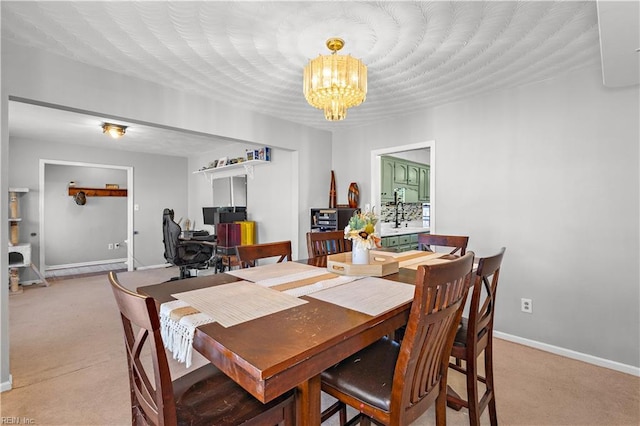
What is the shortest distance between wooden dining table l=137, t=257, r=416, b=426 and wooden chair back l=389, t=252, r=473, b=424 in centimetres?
13

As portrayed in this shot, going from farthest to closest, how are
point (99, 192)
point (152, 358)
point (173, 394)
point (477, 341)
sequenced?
point (99, 192)
point (477, 341)
point (173, 394)
point (152, 358)

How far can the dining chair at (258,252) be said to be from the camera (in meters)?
1.99

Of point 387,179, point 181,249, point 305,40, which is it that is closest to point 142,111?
point 305,40

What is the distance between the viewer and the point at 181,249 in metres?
4.36

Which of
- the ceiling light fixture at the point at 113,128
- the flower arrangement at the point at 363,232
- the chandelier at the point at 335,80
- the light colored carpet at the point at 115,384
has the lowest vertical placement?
the light colored carpet at the point at 115,384

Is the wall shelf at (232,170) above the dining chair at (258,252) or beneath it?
above

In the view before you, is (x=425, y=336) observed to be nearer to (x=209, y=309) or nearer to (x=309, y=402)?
(x=309, y=402)

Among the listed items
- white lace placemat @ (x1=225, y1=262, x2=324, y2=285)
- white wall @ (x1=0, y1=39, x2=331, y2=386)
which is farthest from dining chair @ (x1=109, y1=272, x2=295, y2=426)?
white wall @ (x1=0, y1=39, x2=331, y2=386)

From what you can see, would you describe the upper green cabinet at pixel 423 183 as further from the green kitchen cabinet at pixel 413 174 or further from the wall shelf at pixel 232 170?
the wall shelf at pixel 232 170

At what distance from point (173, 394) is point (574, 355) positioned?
3082 mm

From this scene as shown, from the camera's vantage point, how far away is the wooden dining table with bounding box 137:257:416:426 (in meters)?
0.82

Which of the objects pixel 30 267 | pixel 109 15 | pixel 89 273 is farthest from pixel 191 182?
pixel 109 15

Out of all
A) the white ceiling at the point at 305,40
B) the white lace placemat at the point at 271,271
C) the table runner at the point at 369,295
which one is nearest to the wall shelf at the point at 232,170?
the white ceiling at the point at 305,40

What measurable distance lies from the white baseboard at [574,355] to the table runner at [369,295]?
204 centimetres
